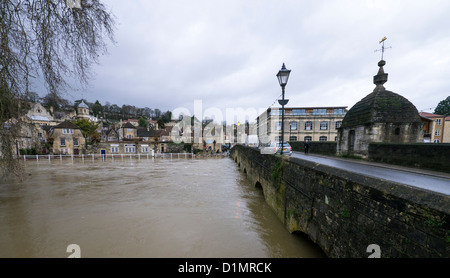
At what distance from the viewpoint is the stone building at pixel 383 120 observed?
9773mm

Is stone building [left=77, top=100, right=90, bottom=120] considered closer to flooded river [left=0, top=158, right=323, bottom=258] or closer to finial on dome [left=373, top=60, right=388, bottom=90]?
flooded river [left=0, top=158, right=323, bottom=258]

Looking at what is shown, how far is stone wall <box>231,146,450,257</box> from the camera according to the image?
6.40 feet

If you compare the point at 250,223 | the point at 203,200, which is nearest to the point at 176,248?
the point at 250,223

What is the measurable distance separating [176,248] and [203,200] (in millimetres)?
3990

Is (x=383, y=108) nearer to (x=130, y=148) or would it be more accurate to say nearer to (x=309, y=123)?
(x=309, y=123)

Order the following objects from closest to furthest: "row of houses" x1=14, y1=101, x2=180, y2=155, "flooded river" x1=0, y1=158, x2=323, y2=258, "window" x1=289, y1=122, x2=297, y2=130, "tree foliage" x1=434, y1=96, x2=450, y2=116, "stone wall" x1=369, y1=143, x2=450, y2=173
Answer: "flooded river" x1=0, y1=158, x2=323, y2=258 < "stone wall" x1=369, y1=143, x2=450, y2=173 < "row of houses" x1=14, y1=101, x2=180, y2=155 < "window" x1=289, y1=122, x2=297, y2=130 < "tree foliage" x1=434, y1=96, x2=450, y2=116

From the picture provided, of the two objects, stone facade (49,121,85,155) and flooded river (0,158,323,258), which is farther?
stone facade (49,121,85,155)

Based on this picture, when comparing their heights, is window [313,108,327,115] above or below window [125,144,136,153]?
above

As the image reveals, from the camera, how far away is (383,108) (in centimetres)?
1021

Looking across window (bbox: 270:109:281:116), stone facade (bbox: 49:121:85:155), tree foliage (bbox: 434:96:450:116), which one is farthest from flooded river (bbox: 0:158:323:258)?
tree foliage (bbox: 434:96:450:116)

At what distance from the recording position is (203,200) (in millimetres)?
9078

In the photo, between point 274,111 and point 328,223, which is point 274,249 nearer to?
point 328,223

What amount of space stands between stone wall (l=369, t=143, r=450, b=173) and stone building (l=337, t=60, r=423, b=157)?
952mm
